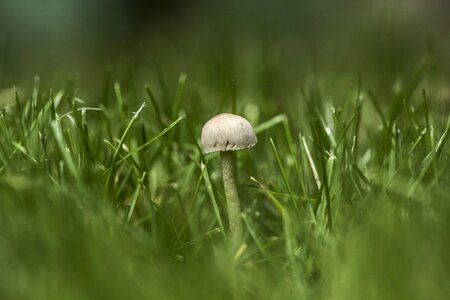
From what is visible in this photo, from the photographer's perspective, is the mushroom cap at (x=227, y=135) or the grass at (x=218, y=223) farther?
the mushroom cap at (x=227, y=135)

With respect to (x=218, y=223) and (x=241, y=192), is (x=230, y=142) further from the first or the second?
(x=241, y=192)

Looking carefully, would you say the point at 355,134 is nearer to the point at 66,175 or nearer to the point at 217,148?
the point at 217,148

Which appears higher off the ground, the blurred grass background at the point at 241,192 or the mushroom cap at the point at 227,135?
the mushroom cap at the point at 227,135

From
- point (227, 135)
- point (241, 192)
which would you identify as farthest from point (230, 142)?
point (241, 192)

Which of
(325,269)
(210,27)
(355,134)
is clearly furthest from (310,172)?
(210,27)

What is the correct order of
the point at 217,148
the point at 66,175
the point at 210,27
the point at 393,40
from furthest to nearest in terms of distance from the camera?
the point at 210,27 < the point at 393,40 < the point at 66,175 < the point at 217,148
